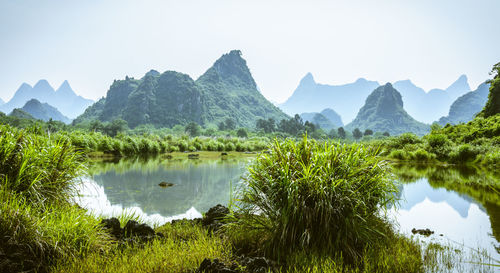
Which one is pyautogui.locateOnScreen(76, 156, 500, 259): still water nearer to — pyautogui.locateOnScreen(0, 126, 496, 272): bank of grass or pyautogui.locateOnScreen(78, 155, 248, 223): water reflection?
pyautogui.locateOnScreen(78, 155, 248, 223): water reflection

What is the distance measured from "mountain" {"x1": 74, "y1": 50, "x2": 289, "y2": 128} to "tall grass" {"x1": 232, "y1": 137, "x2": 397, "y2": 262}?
4403 inches

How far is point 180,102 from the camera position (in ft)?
398

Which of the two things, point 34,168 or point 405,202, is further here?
point 405,202

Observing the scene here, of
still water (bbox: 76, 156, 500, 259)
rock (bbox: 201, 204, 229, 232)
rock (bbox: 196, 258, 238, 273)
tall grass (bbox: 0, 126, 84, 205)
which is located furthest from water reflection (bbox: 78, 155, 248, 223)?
rock (bbox: 196, 258, 238, 273)

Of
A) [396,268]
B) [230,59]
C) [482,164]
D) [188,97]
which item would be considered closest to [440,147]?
[482,164]

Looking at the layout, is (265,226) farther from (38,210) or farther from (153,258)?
(38,210)

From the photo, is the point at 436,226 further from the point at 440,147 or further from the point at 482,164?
the point at 440,147

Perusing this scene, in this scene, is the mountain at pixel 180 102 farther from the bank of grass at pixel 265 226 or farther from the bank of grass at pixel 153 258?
the bank of grass at pixel 153 258

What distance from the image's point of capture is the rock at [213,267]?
245cm

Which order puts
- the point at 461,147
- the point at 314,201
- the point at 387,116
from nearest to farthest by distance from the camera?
the point at 314,201 < the point at 461,147 < the point at 387,116

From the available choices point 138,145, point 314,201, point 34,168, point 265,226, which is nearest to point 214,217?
point 265,226

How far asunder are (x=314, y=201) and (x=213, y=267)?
1.27 meters

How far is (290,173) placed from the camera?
308 centimetres

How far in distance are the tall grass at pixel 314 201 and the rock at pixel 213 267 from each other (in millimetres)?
618
